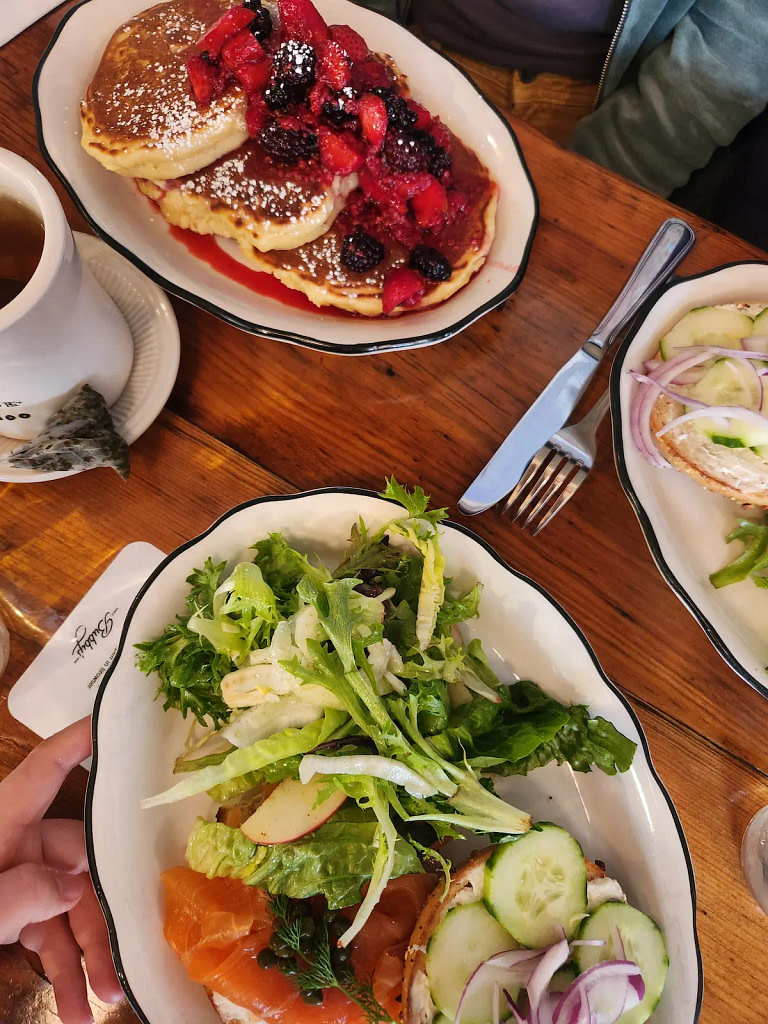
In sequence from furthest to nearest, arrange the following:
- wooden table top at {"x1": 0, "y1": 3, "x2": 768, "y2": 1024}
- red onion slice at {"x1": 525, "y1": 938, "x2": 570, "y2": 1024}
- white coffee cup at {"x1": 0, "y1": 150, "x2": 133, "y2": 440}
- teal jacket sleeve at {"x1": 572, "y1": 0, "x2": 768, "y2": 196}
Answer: teal jacket sleeve at {"x1": 572, "y1": 0, "x2": 768, "y2": 196}, wooden table top at {"x1": 0, "y1": 3, "x2": 768, "y2": 1024}, red onion slice at {"x1": 525, "y1": 938, "x2": 570, "y2": 1024}, white coffee cup at {"x1": 0, "y1": 150, "x2": 133, "y2": 440}

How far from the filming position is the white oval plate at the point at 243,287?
1387 millimetres

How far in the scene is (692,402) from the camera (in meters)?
1.33

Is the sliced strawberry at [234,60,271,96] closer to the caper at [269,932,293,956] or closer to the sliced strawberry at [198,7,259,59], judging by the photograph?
the sliced strawberry at [198,7,259,59]

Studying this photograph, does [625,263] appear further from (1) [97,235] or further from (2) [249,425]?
(1) [97,235]

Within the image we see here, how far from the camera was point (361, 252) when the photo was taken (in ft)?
4.67

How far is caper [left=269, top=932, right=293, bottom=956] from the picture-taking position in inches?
50.9

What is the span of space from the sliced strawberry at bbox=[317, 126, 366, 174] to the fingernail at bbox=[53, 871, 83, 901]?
4.96ft

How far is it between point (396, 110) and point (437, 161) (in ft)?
0.43

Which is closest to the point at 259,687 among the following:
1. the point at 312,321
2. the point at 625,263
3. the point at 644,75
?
the point at 312,321

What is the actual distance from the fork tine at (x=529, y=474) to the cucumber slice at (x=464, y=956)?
779 millimetres

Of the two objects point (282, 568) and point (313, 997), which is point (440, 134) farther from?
point (313, 997)

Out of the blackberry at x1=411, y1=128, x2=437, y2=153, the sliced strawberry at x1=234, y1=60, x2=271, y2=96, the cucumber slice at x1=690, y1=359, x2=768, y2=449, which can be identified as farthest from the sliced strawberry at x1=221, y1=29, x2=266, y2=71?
the cucumber slice at x1=690, y1=359, x2=768, y2=449

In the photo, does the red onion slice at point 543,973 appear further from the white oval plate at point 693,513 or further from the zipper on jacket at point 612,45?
the zipper on jacket at point 612,45

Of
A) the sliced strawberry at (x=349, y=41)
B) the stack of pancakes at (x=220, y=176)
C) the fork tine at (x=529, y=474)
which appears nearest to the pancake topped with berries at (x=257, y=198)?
the stack of pancakes at (x=220, y=176)
